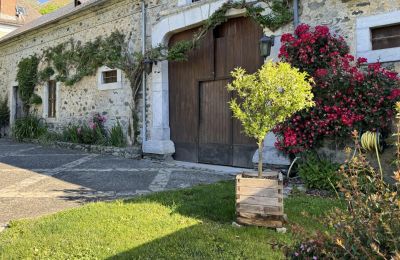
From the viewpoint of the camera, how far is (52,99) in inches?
493

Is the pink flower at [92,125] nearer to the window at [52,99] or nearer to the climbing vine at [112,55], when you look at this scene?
the climbing vine at [112,55]

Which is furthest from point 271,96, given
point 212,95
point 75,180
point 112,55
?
point 112,55

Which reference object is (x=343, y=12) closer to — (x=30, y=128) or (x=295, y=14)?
(x=295, y=14)

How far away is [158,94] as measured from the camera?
8.34m

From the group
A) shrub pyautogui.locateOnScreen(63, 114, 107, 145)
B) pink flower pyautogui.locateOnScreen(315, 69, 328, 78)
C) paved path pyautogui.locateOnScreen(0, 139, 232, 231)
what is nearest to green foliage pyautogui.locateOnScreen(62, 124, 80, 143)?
shrub pyautogui.locateOnScreen(63, 114, 107, 145)

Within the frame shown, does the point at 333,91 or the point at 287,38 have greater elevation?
the point at 287,38

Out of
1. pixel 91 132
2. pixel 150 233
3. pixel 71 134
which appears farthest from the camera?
pixel 71 134

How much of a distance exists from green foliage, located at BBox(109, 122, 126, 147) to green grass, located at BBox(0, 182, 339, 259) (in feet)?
16.8

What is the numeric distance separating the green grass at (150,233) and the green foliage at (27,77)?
1093cm

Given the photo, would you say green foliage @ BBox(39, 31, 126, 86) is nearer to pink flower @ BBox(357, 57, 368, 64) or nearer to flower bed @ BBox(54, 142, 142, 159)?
flower bed @ BBox(54, 142, 142, 159)

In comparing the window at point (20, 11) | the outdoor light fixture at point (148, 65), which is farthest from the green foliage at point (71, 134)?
the window at point (20, 11)

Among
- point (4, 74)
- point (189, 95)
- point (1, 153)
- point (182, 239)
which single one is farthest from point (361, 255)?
point (4, 74)

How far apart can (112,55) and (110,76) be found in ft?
3.21

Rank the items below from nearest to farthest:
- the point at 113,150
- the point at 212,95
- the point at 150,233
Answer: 1. the point at 150,233
2. the point at 212,95
3. the point at 113,150
